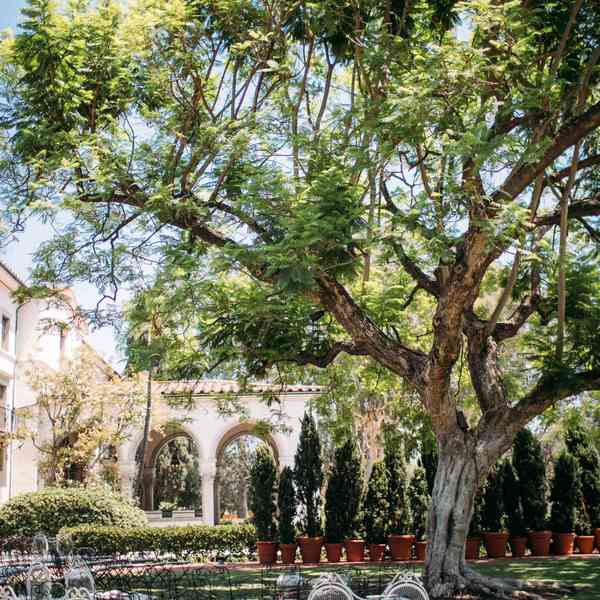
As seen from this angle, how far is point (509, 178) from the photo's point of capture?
37.5 ft

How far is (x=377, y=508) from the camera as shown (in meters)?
20.3

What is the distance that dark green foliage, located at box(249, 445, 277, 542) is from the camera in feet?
67.8

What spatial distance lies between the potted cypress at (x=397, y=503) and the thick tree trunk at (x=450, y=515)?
23.1 feet

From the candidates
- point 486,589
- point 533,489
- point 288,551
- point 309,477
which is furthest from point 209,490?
point 486,589

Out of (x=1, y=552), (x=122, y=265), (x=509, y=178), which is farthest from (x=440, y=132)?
(x=1, y=552)

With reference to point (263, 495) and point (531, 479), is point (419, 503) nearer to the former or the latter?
point (531, 479)

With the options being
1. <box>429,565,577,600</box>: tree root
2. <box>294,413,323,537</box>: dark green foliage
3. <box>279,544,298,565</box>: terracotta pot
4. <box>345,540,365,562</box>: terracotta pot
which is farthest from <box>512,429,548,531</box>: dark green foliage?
<box>429,565,577,600</box>: tree root

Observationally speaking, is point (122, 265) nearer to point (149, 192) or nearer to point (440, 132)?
point (149, 192)

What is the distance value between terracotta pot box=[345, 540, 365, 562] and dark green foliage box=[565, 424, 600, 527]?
19.3ft

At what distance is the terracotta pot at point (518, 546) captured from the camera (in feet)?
65.3

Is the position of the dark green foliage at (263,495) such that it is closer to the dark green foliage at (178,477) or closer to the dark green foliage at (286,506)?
the dark green foliage at (286,506)

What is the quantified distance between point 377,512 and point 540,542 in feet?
13.4

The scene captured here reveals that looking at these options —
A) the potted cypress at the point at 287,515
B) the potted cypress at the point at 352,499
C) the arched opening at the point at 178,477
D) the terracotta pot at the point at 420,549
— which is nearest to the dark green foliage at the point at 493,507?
the terracotta pot at the point at 420,549

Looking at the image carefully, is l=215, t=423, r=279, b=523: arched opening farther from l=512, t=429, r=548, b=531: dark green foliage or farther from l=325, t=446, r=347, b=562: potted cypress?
l=512, t=429, r=548, b=531: dark green foliage
